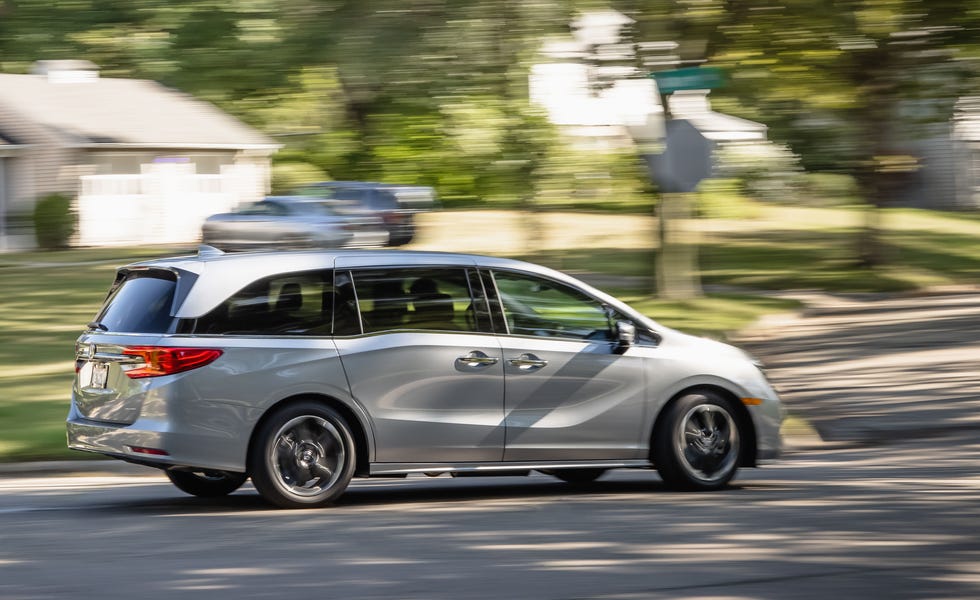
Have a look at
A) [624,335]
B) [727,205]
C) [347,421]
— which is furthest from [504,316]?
[727,205]

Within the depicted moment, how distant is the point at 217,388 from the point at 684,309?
53.6 feet

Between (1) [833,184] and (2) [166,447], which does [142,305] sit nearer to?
(2) [166,447]

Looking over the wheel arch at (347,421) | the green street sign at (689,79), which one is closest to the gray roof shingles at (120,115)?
the green street sign at (689,79)

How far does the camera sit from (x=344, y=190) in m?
35.2

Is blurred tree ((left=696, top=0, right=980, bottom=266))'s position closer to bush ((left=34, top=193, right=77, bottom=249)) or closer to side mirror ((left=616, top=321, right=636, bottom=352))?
side mirror ((left=616, top=321, right=636, bottom=352))

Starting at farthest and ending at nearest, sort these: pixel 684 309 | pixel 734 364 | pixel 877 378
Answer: pixel 684 309 → pixel 877 378 → pixel 734 364

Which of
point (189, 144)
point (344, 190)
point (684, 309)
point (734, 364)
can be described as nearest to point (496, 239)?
point (344, 190)

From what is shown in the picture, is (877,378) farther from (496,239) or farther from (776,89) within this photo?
(496,239)

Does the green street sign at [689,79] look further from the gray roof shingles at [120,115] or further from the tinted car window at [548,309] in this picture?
the gray roof shingles at [120,115]

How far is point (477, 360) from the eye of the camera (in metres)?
8.98

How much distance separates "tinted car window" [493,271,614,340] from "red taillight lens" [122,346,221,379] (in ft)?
6.39

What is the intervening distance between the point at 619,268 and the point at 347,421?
24530 mm

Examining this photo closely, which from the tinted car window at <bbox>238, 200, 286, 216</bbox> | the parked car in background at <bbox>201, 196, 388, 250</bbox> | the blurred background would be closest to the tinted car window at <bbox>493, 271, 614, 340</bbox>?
the blurred background

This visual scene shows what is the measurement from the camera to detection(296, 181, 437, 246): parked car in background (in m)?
34.9
